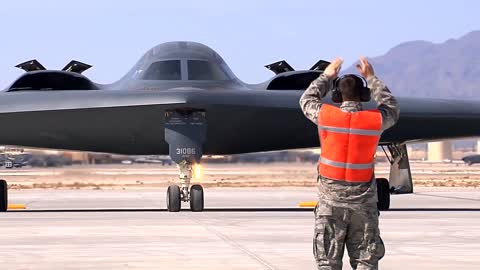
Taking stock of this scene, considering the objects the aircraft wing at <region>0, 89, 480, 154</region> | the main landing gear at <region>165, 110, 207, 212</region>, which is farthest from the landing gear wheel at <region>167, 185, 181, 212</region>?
the aircraft wing at <region>0, 89, 480, 154</region>

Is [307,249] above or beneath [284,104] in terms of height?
beneath

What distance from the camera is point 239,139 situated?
20.3 m

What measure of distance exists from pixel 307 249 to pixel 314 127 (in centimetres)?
844

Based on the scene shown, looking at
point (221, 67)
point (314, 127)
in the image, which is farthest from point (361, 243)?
point (221, 67)

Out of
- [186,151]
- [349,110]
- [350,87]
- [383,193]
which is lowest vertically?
[383,193]

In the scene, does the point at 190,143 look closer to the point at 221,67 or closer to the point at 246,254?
the point at 221,67

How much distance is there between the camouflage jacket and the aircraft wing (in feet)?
33.8

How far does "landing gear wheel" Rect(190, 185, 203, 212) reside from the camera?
1892 centimetres

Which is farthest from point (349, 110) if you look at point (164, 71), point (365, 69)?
point (164, 71)

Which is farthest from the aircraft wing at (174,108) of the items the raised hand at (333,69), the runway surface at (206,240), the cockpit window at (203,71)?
the raised hand at (333,69)

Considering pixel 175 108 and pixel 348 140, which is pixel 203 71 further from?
pixel 348 140

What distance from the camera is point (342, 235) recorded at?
7684 mm

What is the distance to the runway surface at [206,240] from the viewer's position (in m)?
10.6

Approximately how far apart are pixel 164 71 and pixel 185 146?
287 centimetres
